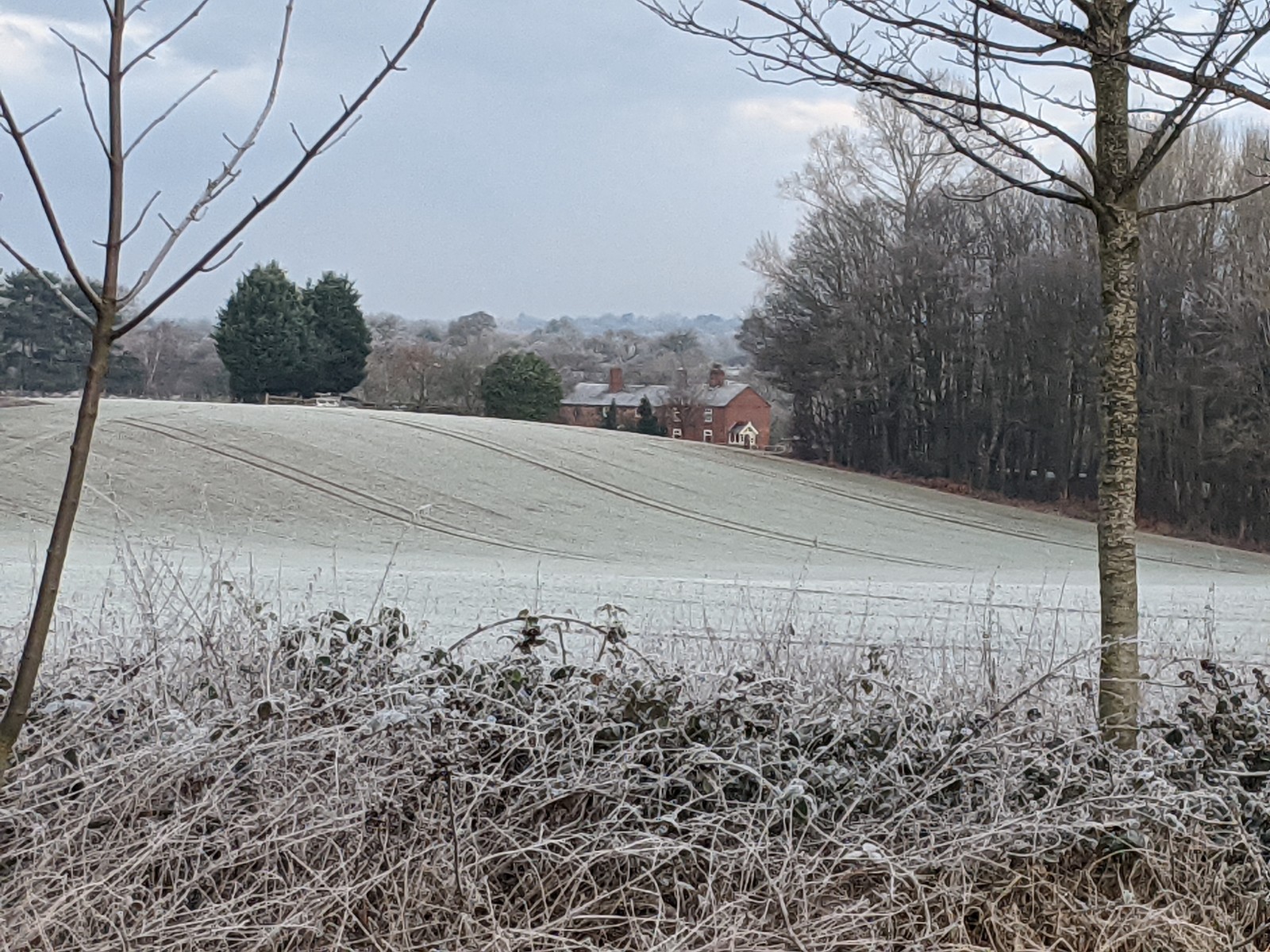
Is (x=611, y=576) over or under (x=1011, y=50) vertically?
under

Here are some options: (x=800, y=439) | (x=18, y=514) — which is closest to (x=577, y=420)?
(x=800, y=439)

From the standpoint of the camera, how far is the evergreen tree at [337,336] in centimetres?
3300

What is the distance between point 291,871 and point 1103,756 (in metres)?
2.05

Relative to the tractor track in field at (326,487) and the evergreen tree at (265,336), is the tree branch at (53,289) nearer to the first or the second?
the tractor track in field at (326,487)

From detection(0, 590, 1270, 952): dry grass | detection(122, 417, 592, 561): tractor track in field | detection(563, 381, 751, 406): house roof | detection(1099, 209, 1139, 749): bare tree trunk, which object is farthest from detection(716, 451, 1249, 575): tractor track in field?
detection(0, 590, 1270, 952): dry grass

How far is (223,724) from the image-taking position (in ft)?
9.59

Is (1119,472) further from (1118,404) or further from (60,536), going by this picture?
(60,536)

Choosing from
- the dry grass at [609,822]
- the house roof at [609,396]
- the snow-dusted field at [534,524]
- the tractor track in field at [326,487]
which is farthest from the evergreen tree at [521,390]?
the dry grass at [609,822]

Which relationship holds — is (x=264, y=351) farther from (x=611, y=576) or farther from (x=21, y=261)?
(x=21, y=261)

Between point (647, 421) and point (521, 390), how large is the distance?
370 cm

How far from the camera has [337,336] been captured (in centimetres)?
3334

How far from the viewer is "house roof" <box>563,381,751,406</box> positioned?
108 ft

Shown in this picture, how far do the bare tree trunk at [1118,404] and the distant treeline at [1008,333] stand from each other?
19.5 metres

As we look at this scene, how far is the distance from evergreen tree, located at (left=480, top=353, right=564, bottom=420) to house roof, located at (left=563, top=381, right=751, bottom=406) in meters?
1.20
